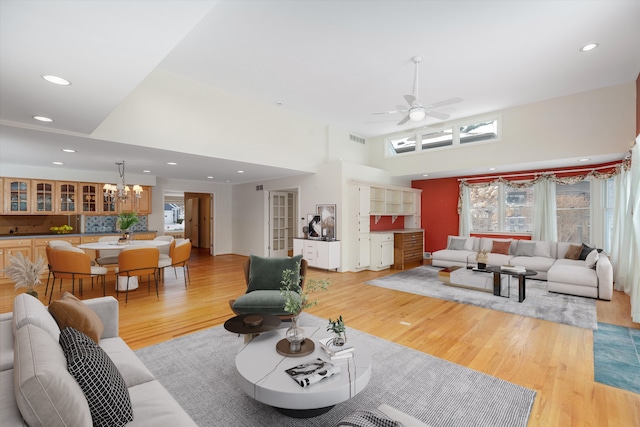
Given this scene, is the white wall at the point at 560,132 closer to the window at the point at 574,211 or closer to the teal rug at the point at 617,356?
A: the window at the point at 574,211

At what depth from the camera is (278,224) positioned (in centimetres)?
896

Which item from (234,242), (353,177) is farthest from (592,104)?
(234,242)

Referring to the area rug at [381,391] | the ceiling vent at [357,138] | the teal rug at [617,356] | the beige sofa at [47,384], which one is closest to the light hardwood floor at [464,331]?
the teal rug at [617,356]

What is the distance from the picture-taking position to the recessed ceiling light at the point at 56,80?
2.46 meters

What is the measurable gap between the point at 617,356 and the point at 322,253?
4.90m

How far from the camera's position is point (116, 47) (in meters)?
2.07

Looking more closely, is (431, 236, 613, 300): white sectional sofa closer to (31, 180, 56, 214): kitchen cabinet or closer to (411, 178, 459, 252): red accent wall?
(411, 178, 459, 252): red accent wall

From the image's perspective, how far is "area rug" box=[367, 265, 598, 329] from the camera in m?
4.00

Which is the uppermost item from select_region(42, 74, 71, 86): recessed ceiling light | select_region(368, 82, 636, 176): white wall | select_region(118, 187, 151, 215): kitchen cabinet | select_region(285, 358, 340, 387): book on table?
select_region(368, 82, 636, 176): white wall

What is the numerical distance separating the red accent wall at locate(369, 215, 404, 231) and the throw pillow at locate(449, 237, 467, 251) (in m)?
1.73

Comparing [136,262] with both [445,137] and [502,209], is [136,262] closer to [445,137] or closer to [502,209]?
[445,137]

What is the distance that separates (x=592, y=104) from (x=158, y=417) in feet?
24.6

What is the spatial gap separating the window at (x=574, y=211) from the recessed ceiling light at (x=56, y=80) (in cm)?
883

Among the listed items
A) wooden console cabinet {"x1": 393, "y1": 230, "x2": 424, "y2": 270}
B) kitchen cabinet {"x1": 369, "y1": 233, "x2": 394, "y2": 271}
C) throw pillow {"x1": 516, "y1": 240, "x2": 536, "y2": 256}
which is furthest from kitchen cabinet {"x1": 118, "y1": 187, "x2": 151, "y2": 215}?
throw pillow {"x1": 516, "y1": 240, "x2": 536, "y2": 256}
